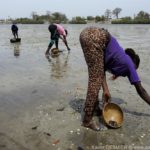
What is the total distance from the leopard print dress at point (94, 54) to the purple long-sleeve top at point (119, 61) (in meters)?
0.11

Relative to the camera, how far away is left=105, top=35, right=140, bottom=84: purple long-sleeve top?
6.28 metres

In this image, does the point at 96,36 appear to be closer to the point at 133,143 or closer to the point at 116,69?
the point at 116,69

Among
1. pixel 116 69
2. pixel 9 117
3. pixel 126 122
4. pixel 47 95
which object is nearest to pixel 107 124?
pixel 126 122

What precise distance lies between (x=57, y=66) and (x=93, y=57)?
7894 mm

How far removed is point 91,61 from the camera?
253 inches

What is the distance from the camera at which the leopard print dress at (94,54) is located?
629 centimetres

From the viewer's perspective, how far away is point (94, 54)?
6332mm

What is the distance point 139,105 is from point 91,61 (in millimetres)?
2208

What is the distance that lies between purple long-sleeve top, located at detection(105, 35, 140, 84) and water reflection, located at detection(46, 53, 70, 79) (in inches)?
212

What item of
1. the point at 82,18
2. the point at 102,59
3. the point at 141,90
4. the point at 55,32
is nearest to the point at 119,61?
the point at 102,59

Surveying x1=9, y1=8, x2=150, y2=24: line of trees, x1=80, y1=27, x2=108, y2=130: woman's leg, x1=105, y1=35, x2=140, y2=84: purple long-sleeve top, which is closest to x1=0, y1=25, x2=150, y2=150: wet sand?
x1=80, y1=27, x2=108, y2=130: woman's leg

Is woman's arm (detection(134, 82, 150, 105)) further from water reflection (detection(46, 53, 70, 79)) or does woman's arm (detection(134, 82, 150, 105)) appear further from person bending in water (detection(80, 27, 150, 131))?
water reflection (detection(46, 53, 70, 79))

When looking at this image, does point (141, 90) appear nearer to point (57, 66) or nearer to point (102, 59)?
point (102, 59)

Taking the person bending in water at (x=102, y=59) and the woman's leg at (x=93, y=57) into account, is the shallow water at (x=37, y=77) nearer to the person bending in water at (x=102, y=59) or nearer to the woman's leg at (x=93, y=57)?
the woman's leg at (x=93, y=57)
